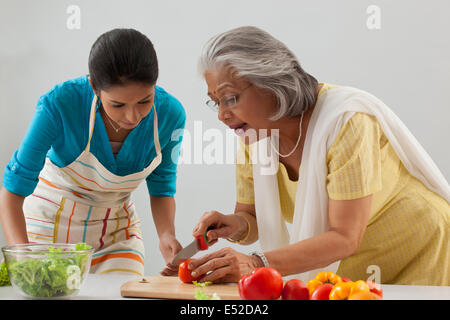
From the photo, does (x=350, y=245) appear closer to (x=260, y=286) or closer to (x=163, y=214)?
(x=260, y=286)

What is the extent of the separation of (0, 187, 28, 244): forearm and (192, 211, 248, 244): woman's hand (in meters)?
0.48

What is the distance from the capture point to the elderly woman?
1202 mm

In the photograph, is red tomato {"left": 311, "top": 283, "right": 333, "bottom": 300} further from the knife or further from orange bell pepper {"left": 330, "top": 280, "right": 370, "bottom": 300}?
the knife

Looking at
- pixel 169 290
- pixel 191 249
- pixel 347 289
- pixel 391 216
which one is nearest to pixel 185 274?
pixel 169 290

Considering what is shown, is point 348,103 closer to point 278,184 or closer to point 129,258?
point 278,184

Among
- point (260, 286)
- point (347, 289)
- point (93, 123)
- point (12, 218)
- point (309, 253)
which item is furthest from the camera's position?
point (93, 123)

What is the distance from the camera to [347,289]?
0.83 m

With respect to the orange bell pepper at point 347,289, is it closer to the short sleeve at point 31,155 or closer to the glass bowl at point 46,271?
the glass bowl at point 46,271

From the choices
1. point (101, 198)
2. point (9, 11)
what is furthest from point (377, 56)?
point (9, 11)

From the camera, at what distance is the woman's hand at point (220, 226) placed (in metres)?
1.38

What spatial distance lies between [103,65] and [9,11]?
5.65 ft

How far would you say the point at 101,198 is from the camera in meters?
1.68

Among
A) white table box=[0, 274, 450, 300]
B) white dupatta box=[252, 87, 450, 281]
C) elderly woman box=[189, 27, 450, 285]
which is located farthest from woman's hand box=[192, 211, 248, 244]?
white table box=[0, 274, 450, 300]

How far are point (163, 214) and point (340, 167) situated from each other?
0.73 m
